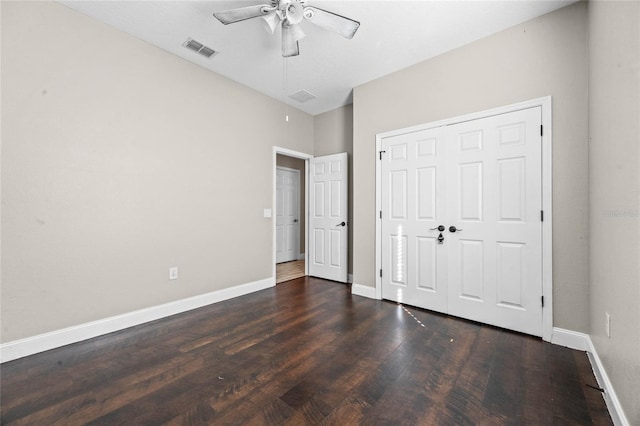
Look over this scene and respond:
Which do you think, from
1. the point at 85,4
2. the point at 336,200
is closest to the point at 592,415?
the point at 336,200

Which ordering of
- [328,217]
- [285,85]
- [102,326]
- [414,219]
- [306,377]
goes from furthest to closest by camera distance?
[328,217], [285,85], [414,219], [102,326], [306,377]

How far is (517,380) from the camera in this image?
1.79 metres

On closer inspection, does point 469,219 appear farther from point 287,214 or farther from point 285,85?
point 287,214

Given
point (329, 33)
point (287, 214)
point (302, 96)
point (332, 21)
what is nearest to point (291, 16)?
point (332, 21)

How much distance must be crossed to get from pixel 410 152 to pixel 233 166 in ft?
7.63

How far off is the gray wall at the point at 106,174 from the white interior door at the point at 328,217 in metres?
1.35

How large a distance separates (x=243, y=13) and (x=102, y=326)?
3.03m

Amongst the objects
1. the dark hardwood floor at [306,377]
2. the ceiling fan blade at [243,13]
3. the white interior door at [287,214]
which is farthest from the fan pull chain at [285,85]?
the dark hardwood floor at [306,377]

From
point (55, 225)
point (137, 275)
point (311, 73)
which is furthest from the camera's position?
point (311, 73)

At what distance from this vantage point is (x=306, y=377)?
71.6 inches

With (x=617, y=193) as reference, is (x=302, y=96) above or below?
above

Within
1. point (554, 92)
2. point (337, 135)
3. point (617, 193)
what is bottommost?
point (617, 193)

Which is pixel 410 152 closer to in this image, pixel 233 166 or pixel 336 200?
pixel 336 200

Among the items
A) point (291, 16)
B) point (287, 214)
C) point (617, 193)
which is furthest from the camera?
point (287, 214)
